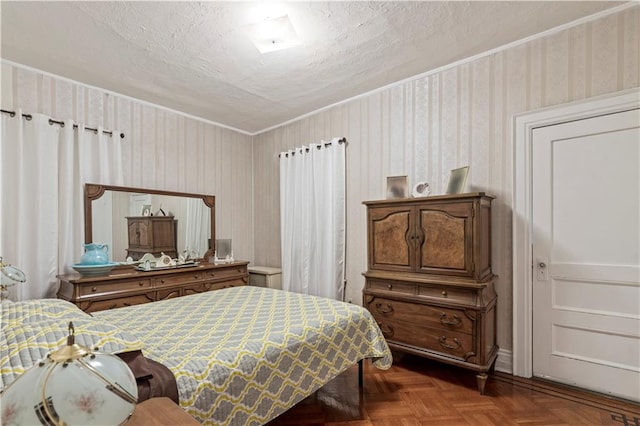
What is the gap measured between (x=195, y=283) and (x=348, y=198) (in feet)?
6.42

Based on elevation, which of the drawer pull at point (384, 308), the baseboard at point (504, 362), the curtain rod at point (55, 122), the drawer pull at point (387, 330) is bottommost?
the baseboard at point (504, 362)

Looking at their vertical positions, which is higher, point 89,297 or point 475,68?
point 475,68

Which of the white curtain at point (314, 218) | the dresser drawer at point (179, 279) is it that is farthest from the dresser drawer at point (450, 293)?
the dresser drawer at point (179, 279)

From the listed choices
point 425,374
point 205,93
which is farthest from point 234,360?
point 205,93

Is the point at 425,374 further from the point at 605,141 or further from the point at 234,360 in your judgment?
the point at 605,141

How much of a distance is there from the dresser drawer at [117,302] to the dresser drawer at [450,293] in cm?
256

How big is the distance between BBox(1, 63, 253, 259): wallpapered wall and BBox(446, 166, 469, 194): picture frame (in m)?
2.98

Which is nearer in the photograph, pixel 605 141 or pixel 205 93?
pixel 605 141

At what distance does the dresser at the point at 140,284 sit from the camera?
8.73 ft

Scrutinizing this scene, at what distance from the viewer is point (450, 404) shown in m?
2.19

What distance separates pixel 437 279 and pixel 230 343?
1698 mm

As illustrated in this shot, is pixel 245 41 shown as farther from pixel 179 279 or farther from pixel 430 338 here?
pixel 430 338

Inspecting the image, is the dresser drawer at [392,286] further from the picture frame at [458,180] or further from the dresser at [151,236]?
the dresser at [151,236]

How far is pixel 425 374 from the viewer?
2.64 meters
